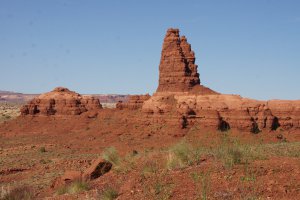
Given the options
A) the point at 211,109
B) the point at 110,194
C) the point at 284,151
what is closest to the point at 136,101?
the point at 211,109

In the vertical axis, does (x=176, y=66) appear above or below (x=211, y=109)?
above

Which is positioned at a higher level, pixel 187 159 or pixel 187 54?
pixel 187 54

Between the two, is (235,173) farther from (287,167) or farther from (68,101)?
(68,101)

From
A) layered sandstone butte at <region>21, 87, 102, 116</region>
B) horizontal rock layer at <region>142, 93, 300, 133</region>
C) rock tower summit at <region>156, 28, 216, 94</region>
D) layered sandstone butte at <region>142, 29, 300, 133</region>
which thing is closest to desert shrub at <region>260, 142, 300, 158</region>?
horizontal rock layer at <region>142, 93, 300, 133</region>

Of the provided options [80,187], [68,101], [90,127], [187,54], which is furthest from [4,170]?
[68,101]

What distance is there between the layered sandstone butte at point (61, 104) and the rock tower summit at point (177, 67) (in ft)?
54.1

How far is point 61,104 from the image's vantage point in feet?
195

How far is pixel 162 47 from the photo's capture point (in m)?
49.1

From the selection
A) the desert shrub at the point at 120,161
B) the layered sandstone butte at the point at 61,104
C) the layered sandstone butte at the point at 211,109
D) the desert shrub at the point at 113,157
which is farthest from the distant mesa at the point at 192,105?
the desert shrub at the point at 120,161

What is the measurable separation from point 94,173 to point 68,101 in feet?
156

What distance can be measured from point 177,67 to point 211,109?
9.61m

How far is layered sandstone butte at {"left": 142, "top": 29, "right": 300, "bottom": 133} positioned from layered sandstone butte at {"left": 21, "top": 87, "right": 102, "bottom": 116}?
17.9m

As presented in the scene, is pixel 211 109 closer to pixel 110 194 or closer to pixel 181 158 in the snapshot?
pixel 181 158

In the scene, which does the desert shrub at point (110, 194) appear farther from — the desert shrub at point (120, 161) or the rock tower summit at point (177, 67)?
the rock tower summit at point (177, 67)
